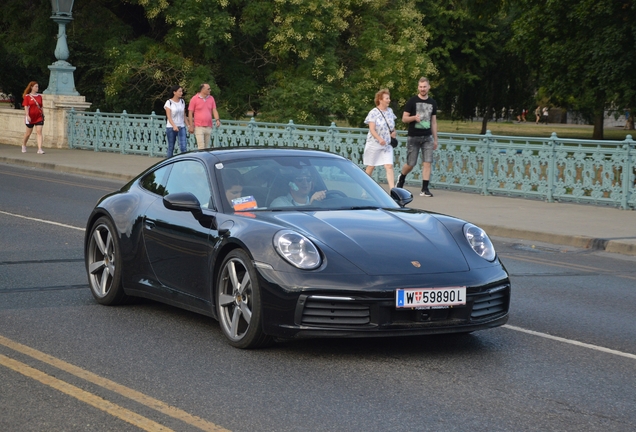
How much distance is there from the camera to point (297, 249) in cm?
684

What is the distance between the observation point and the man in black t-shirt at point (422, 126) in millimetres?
18766

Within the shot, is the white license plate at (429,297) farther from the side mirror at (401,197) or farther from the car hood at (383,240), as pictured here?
the side mirror at (401,197)

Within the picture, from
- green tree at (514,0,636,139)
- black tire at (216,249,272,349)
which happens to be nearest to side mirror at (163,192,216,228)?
black tire at (216,249,272,349)

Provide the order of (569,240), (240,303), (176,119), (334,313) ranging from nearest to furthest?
(334,313)
(240,303)
(569,240)
(176,119)

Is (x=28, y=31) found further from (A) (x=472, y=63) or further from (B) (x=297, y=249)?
(B) (x=297, y=249)

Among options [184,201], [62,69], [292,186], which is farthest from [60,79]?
[184,201]

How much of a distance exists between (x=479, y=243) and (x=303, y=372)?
168 centimetres

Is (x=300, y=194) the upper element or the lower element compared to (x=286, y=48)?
lower

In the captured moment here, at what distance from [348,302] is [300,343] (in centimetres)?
80

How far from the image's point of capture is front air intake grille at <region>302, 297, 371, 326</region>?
6.62 m

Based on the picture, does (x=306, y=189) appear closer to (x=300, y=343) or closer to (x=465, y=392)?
(x=300, y=343)

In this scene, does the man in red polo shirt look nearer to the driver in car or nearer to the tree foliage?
the tree foliage

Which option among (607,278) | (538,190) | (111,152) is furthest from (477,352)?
(111,152)

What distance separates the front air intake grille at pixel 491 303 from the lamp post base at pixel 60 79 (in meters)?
28.7
